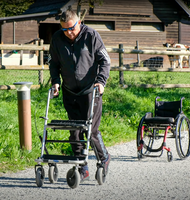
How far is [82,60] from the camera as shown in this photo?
4.55m

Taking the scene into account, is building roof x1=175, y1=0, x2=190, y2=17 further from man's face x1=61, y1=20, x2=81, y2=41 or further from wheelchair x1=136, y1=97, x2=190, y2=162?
man's face x1=61, y1=20, x2=81, y2=41

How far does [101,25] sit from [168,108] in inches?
770

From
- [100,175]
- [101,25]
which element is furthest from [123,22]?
[100,175]

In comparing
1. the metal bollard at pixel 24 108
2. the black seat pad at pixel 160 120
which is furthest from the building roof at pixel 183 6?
the metal bollard at pixel 24 108

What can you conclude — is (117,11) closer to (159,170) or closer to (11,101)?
(11,101)

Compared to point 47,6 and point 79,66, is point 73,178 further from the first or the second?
point 47,6

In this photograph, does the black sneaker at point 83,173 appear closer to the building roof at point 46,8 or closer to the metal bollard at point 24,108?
the metal bollard at point 24,108

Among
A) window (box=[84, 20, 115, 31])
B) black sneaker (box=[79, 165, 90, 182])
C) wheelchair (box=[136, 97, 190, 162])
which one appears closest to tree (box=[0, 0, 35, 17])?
window (box=[84, 20, 115, 31])

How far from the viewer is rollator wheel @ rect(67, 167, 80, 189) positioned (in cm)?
423

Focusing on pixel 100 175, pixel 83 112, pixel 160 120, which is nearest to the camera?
pixel 100 175

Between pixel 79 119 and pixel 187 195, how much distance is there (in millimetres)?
1486

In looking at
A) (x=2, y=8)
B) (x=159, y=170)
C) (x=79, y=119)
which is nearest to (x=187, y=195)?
(x=159, y=170)

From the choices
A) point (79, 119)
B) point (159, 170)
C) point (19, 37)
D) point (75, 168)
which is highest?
point (19, 37)

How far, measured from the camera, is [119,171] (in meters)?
5.37
